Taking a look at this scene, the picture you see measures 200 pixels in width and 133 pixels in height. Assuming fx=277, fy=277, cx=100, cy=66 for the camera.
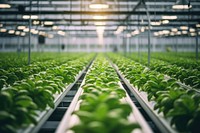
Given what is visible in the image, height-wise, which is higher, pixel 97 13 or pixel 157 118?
pixel 97 13

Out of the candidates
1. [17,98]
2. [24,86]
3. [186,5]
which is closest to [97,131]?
[17,98]

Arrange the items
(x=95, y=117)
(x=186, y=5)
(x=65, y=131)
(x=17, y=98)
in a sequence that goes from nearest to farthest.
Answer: (x=95, y=117) → (x=65, y=131) → (x=17, y=98) → (x=186, y=5)

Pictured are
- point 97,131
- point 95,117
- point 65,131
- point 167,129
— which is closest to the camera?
point 97,131

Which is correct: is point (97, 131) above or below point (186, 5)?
below

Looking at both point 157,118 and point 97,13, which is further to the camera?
point 97,13

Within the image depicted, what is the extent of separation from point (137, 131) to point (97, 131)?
700 millimetres

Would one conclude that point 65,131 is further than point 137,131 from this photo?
Yes

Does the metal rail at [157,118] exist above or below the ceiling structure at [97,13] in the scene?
below

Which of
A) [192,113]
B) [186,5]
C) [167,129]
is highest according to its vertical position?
[186,5]

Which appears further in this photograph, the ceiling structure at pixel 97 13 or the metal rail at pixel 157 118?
the ceiling structure at pixel 97 13

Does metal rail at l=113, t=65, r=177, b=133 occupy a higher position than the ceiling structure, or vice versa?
the ceiling structure

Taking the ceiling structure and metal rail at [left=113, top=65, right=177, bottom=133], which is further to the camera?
the ceiling structure

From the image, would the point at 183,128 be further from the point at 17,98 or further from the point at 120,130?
the point at 17,98

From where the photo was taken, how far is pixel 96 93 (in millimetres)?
3816
